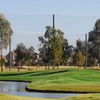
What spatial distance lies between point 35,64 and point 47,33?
1155 inches

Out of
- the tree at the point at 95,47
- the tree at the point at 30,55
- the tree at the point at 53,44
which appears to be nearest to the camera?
the tree at the point at 53,44

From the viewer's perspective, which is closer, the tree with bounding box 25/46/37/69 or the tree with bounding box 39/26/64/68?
the tree with bounding box 39/26/64/68

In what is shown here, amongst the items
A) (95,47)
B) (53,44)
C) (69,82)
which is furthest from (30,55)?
(69,82)

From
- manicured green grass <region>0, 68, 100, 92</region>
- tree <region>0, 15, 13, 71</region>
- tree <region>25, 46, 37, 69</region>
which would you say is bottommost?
manicured green grass <region>0, 68, 100, 92</region>

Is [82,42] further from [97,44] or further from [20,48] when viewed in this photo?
[20,48]

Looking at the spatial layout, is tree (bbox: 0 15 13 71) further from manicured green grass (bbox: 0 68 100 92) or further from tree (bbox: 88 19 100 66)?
manicured green grass (bbox: 0 68 100 92)

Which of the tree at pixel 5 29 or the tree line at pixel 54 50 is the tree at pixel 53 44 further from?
the tree at pixel 5 29

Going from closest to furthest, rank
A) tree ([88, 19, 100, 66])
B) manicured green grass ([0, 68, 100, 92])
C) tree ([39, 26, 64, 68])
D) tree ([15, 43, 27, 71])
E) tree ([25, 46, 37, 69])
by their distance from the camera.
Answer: manicured green grass ([0, 68, 100, 92]) < tree ([39, 26, 64, 68]) < tree ([15, 43, 27, 71]) < tree ([25, 46, 37, 69]) < tree ([88, 19, 100, 66])

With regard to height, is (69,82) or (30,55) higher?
(30,55)

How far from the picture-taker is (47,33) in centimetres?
10219

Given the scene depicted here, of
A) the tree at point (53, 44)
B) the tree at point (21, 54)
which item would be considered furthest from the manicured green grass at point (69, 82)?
the tree at point (21, 54)

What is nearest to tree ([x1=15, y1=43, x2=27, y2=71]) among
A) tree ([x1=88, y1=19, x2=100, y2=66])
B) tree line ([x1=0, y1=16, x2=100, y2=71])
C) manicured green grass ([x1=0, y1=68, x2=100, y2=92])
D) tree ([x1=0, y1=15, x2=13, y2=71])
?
tree line ([x1=0, y1=16, x2=100, y2=71])

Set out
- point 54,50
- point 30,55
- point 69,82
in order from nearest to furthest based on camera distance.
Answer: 1. point 69,82
2. point 54,50
3. point 30,55

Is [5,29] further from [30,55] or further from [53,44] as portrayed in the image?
[53,44]
